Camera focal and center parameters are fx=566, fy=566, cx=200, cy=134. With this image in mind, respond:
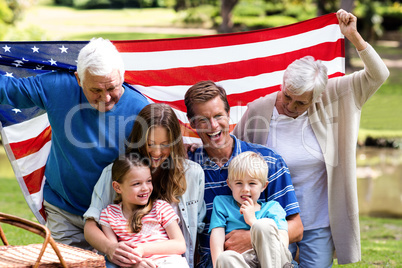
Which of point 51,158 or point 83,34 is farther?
point 83,34

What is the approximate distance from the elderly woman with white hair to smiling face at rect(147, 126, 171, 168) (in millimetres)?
873

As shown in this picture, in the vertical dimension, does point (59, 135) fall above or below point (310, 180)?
above

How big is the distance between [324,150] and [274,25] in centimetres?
2305

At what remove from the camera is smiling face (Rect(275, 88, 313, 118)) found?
4082mm

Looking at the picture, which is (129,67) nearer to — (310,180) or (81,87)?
(81,87)

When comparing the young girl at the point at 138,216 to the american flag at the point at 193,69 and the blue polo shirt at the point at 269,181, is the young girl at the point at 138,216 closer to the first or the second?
the blue polo shirt at the point at 269,181

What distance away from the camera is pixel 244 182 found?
12.3ft

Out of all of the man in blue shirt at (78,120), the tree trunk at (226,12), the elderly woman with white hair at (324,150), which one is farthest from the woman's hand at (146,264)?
the tree trunk at (226,12)

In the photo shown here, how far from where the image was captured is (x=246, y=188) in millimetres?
3734

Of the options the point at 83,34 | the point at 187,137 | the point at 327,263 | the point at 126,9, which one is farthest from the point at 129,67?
the point at 126,9

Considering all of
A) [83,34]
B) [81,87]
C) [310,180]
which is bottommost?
[310,180]

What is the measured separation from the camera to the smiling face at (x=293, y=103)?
13.4ft

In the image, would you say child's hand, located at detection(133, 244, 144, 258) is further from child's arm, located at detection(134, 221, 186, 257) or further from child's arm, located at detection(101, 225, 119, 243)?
child's arm, located at detection(101, 225, 119, 243)

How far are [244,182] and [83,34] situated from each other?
23696 mm
